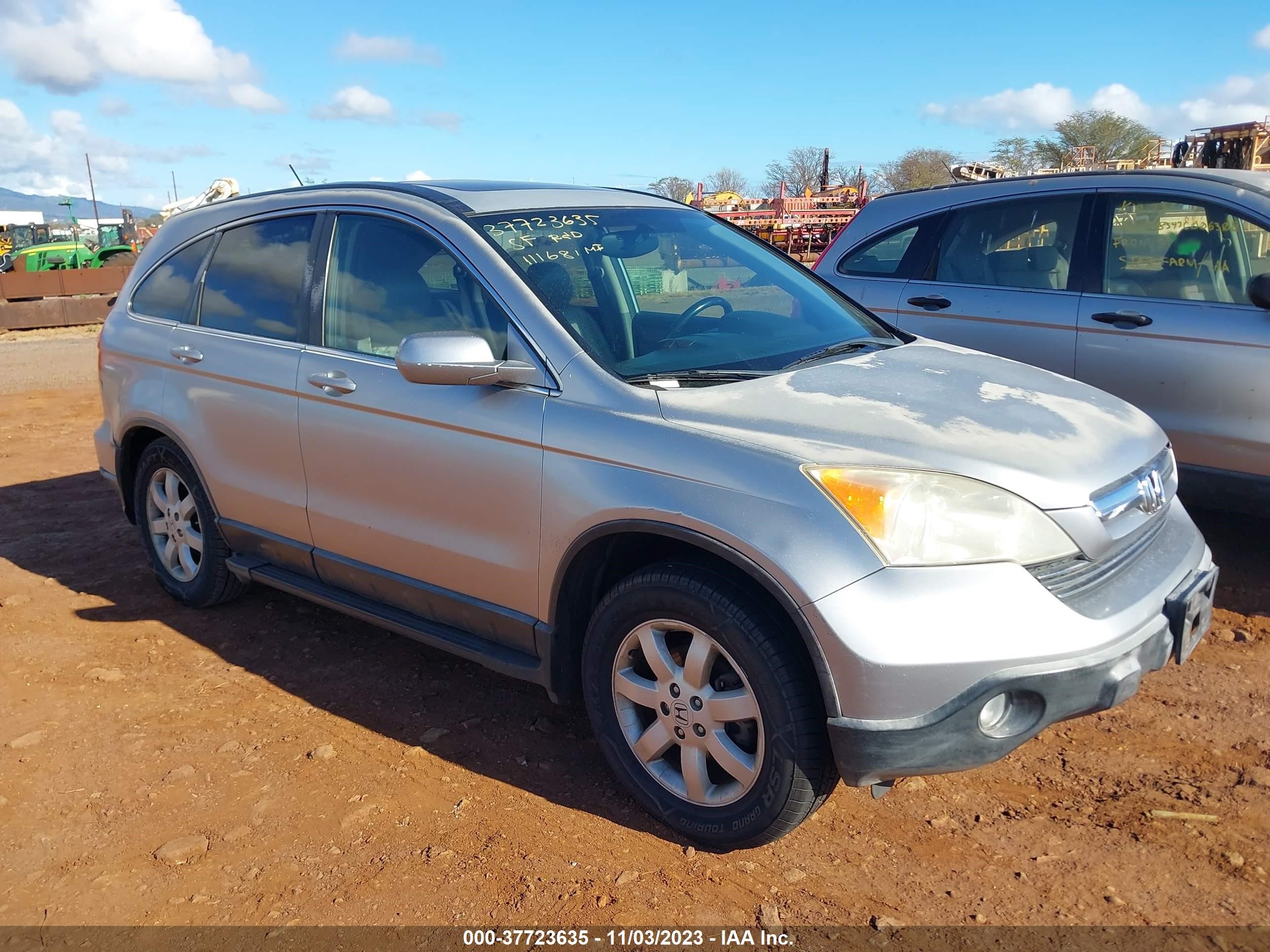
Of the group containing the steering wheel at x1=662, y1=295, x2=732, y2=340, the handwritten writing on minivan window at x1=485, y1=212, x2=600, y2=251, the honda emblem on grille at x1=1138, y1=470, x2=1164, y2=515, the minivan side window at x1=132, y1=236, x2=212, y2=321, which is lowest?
the honda emblem on grille at x1=1138, y1=470, x2=1164, y2=515

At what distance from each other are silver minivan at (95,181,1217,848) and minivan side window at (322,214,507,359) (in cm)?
1

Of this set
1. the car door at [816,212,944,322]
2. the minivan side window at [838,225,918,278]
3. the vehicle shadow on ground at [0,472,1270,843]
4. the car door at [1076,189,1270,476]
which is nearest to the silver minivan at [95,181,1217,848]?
the vehicle shadow on ground at [0,472,1270,843]

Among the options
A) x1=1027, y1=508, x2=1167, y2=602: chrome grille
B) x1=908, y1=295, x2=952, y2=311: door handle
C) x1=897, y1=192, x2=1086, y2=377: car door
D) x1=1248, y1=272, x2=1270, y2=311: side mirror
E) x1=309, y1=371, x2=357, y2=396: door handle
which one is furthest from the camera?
x1=908, y1=295, x2=952, y2=311: door handle

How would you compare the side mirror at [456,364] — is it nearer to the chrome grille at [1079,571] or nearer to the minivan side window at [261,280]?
the minivan side window at [261,280]

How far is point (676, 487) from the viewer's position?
2.81 meters

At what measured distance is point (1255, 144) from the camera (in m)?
26.4

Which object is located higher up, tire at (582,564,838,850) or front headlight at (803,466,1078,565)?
front headlight at (803,466,1078,565)

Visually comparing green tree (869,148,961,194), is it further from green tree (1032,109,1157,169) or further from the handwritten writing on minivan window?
the handwritten writing on minivan window

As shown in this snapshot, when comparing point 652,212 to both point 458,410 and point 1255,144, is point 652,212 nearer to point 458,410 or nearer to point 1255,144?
point 458,410

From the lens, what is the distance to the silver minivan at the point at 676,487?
255cm

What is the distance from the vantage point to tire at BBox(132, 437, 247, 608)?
183 inches

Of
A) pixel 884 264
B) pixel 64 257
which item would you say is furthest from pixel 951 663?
pixel 64 257

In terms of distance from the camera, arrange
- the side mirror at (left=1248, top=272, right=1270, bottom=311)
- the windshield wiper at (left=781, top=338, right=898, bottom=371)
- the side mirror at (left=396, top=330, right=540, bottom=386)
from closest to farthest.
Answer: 1. the side mirror at (left=396, top=330, right=540, bottom=386)
2. the windshield wiper at (left=781, top=338, right=898, bottom=371)
3. the side mirror at (left=1248, top=272, right=1270, bottom=311)

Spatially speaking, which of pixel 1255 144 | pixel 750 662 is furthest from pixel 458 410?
pixel 1255 144
